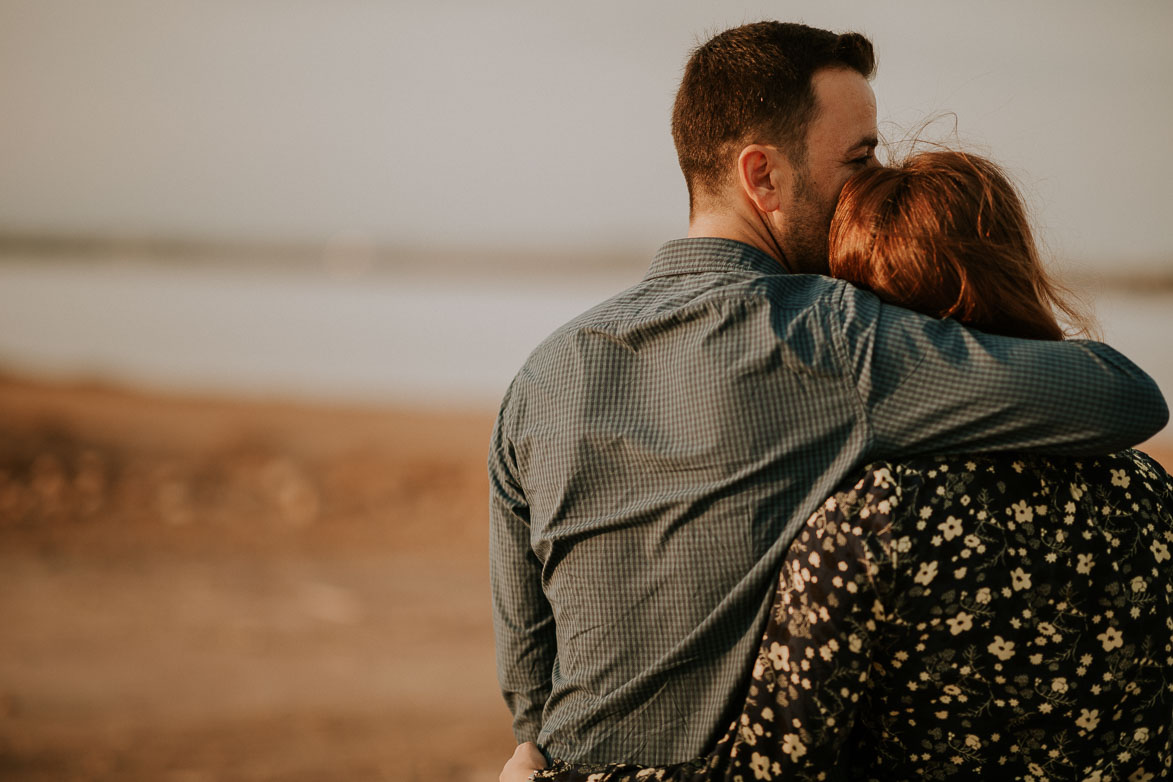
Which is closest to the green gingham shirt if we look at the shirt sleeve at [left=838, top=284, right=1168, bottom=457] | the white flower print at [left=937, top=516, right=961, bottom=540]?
the shirt sleeve at [left=838, top=284, right=1168, bottom=457]

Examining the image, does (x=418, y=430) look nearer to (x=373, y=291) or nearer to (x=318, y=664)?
(x=318, y=664)

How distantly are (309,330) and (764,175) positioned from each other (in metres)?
14.1

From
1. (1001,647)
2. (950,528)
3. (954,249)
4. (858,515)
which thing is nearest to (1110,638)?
(1001,647)

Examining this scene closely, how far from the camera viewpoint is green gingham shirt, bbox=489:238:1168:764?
1477mm

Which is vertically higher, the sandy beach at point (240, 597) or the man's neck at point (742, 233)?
the man's neck at point (742, 233)

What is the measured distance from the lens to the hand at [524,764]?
72.4 inches

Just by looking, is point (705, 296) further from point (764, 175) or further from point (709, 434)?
point (764, 175)

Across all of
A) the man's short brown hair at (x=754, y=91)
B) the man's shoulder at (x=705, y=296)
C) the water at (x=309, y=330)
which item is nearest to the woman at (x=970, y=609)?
the man's shoulder at (x=705, y=296)

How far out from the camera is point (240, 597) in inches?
239

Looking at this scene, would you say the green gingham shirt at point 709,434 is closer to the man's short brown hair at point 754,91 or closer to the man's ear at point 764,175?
the man's ear at point 764,175

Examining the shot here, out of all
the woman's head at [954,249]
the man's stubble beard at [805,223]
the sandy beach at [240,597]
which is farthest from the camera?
the sandy beach at [240,597]

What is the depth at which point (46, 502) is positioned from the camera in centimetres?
750

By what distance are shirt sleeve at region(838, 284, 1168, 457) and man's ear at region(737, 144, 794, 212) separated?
0.49 meters

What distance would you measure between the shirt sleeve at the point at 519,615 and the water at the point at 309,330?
853 cm
